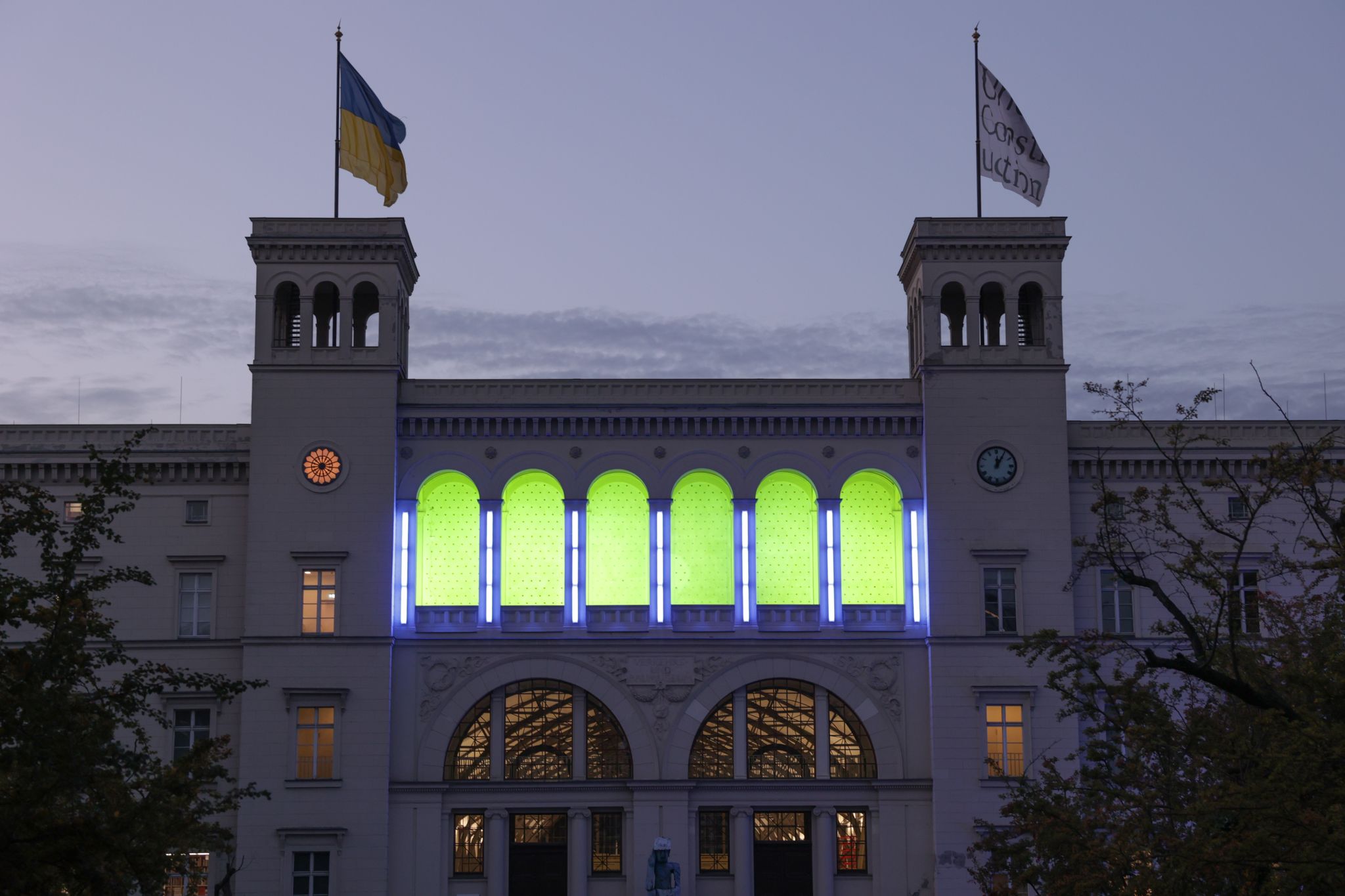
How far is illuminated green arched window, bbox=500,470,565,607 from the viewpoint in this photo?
57.9m

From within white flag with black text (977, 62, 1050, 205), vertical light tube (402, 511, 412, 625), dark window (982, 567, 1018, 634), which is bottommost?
dark window (982, 567, 1018, 634)

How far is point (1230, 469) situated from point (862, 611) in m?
13.5

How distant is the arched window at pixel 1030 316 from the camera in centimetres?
5828

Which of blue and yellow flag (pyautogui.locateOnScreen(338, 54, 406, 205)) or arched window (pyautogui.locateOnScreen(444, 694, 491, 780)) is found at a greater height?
blue and yellow flag (pyautogui.locateOnScreen(338, 54, 406, 205))

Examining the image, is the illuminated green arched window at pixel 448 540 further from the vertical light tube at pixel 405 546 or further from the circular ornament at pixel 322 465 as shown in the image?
the circular ornament at pixel 322 465

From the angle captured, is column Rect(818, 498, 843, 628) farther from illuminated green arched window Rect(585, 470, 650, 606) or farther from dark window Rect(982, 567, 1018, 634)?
illuminated green arched window Rect(585, 470, 650, 606)

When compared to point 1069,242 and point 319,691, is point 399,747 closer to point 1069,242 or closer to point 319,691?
point 319,691

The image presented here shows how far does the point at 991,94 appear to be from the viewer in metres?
58.8

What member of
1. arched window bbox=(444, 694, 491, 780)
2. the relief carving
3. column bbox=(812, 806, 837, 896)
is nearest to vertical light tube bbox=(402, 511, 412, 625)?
the relief carving

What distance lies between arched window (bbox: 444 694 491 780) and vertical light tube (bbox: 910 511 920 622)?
14.6m

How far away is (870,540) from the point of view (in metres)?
59.1

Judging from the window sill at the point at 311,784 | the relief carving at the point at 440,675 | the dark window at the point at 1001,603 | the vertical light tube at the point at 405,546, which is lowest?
the window sill at the point at 311,784

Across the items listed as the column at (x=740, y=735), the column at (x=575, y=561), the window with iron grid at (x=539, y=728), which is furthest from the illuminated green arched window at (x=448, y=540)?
the column at (x=740, y=735)

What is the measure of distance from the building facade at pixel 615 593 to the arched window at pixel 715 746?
9 centimetres
